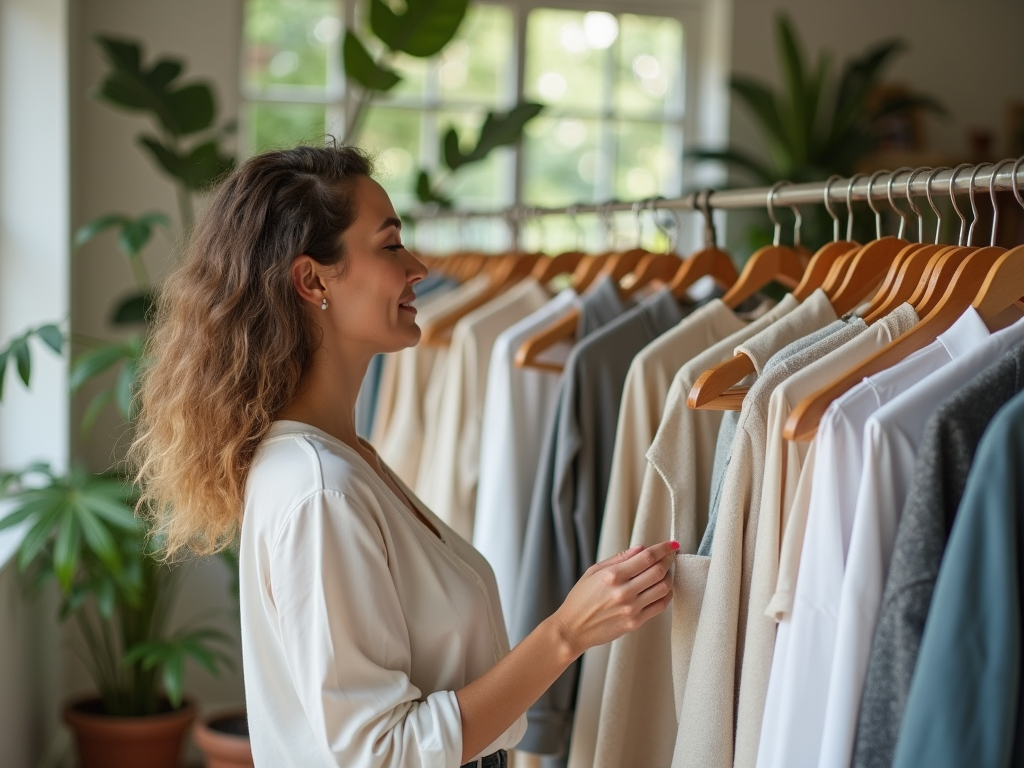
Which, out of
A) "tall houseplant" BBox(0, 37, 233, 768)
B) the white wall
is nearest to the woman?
"tall houseplant" BBox(0, 37, 233, 768)

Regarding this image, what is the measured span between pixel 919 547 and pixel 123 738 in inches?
116

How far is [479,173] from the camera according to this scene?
4.60m

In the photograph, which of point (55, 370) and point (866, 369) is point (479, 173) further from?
point (866, 369)

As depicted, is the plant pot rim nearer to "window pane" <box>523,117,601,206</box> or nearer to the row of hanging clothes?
the row of hanging clothes

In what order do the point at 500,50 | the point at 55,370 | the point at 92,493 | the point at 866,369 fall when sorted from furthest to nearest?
1. the point at 500,50
2. the point at 55,370
3. the point at 92,493
4. the point at 866,369

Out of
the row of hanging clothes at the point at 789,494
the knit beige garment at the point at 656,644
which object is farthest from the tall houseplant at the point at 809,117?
the knit beige garment at the point at 656,644

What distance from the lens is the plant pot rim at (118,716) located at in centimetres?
329

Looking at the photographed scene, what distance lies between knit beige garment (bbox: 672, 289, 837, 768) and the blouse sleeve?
258 mm

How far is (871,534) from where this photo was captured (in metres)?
1.00

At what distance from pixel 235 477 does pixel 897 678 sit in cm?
77

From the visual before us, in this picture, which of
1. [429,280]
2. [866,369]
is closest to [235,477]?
[866,369]

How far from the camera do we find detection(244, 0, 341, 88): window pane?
4250 millimetres

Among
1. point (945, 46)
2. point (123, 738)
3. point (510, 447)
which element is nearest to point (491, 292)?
point (510, 447)

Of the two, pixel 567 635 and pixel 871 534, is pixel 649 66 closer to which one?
pixel 567 635
